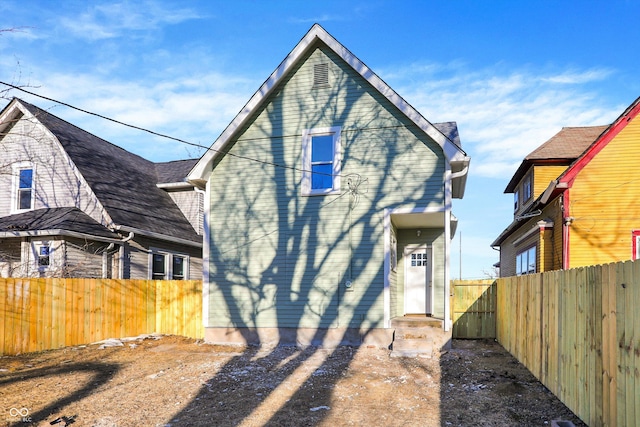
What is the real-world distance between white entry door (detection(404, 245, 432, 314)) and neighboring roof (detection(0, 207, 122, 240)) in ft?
30.6

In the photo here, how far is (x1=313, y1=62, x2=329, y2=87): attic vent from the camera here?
1313 cm

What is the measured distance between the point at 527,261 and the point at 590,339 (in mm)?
13946

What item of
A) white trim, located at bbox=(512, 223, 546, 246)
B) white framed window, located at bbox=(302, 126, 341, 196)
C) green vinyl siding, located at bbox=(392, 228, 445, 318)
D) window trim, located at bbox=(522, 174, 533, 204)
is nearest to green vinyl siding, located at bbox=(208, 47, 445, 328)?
white framed window, located at bbox=(302, 126, 341, 196)

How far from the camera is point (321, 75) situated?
518 inches

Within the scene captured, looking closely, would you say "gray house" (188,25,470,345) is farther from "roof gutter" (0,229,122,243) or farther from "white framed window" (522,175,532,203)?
"white framed window" (522,175,532,203)

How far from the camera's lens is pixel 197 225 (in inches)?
794

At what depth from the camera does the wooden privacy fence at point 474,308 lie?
48.0ft

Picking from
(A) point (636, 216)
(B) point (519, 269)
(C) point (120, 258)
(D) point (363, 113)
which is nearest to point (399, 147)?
(D) point (363, 113)

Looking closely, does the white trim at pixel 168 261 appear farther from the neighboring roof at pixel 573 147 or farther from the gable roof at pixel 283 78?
the neighboring roof at pixel 573 147

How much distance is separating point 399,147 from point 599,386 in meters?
8.22

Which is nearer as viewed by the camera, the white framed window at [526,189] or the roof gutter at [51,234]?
the roof gutter at [51,234]

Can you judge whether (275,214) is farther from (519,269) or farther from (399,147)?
(519,269)

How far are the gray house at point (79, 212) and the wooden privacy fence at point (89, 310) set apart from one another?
1.83 metres

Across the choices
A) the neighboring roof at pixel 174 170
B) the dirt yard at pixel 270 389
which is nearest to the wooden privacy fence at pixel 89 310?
the dirt yard at pixel 270 389
